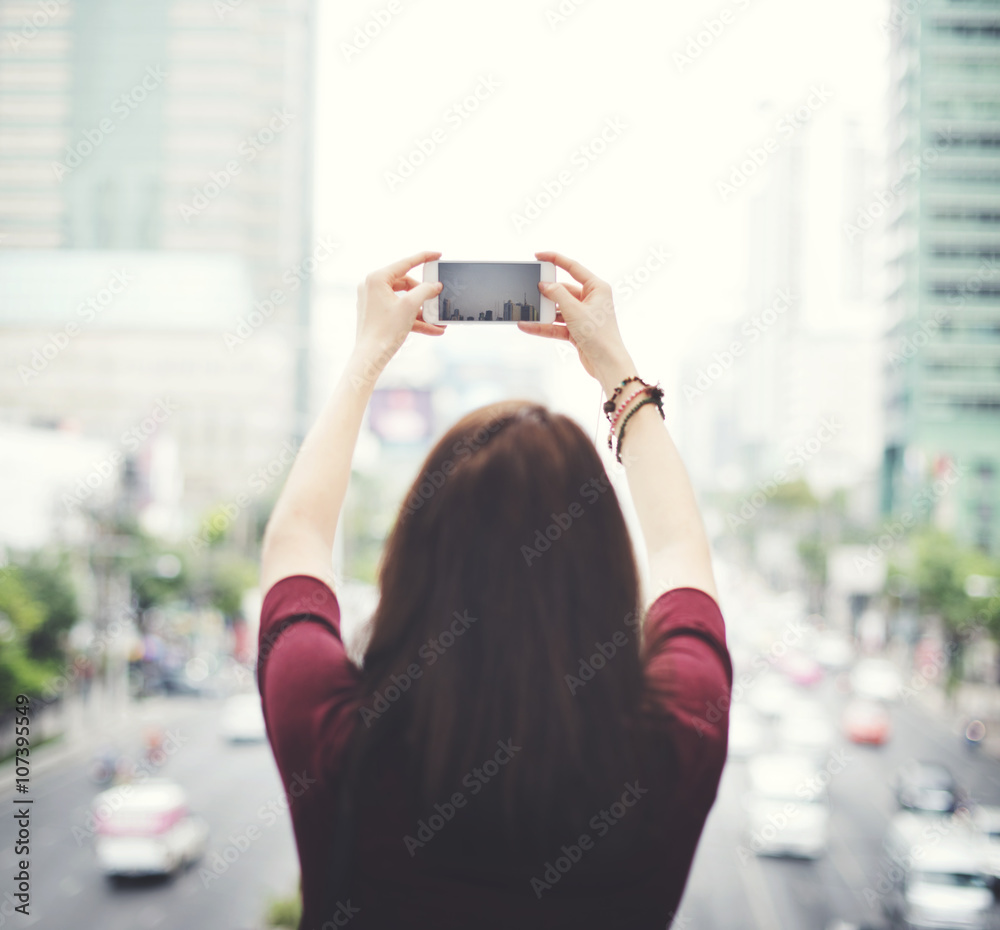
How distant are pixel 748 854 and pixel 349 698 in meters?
7.34

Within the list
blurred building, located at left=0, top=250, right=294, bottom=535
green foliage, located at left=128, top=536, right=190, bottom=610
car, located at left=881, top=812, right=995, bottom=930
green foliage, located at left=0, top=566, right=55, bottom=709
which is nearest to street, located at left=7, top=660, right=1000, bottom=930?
car, located at left=881, top=812, right=995, bottom=930

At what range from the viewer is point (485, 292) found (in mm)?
673

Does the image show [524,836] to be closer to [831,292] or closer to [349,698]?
[349,698]

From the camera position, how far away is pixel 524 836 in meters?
0.42

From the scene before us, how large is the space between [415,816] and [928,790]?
7.83m

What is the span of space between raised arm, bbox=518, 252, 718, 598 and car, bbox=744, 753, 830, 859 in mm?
6682

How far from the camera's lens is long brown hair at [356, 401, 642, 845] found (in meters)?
0.42

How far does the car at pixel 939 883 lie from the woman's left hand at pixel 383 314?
5837mm

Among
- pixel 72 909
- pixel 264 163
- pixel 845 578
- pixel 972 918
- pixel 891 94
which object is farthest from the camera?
pixel 264 163

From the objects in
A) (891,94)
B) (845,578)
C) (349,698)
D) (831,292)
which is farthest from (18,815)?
(831,292)

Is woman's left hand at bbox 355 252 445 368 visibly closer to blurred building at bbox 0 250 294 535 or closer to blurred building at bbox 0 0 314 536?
blurred building at bbox 0 250 294 535

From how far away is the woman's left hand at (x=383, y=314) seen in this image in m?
0.56

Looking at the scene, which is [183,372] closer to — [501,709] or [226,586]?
[226,586]

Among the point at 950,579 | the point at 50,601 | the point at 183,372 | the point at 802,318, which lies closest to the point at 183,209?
the point at 183,372
